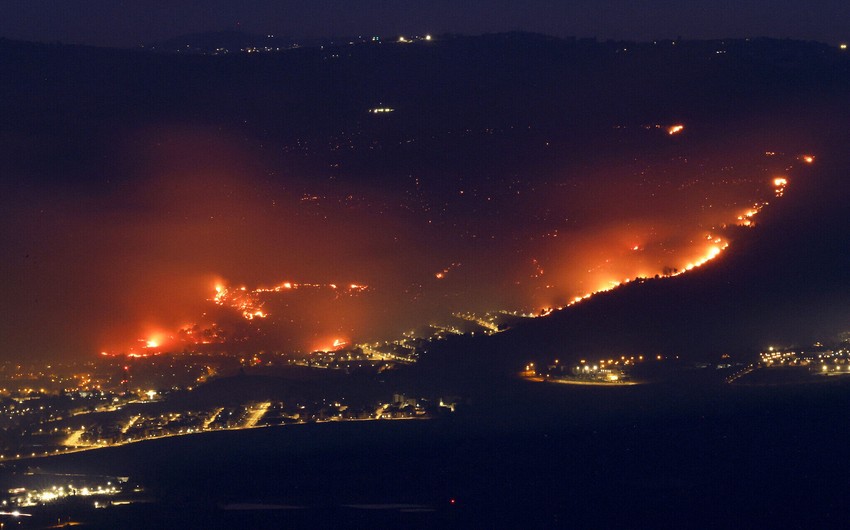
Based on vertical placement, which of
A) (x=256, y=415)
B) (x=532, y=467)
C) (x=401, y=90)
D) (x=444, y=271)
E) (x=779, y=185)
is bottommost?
→ (x=532, y=467)

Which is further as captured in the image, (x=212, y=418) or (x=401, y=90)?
(x=401, y=90)

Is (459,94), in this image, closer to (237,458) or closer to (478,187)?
(478,187)

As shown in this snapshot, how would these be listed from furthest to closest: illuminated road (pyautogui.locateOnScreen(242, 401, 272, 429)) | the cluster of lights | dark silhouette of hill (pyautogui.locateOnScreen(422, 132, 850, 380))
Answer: dark silhouette of hill (pyautogui.locateOnScreen(422, 132, 850, 380))
illuminated road (pyautogui.locateOnScreen(242, 401, 272, 429))
the cluster of lights

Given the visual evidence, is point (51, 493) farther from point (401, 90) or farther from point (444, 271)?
point (401, 90)

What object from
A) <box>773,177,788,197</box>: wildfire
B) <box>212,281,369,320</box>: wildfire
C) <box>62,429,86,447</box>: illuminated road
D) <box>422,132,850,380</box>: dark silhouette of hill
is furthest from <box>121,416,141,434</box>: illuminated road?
<box>773,177,788,197</box>: wildfire

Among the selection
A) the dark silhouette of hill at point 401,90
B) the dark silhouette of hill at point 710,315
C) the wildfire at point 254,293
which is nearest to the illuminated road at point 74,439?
the dark silhouette of hill at point 710,315

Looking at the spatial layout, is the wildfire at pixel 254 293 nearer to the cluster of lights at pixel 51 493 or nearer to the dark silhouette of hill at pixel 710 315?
the dark silhouette of hill at pixel 710 315

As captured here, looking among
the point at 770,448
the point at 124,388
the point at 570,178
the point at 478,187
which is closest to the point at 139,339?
the point at 124,388

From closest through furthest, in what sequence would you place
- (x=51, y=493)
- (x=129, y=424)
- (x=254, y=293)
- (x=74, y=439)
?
(x=51, y=493), (x=74, y=439), (x=129, y=424), (x=254, y=293)

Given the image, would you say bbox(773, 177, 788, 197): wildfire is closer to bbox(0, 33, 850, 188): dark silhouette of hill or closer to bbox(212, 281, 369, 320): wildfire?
bbox(0, 33, 850, 188): dark silhouette of hill

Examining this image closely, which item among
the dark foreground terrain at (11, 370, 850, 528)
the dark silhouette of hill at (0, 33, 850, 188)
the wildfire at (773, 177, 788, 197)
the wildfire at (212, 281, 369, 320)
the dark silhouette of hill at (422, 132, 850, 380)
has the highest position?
the dark silhouette of hill at (0, 33, 850, 188)

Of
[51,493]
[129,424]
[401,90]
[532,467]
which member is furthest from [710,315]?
[401,90]
